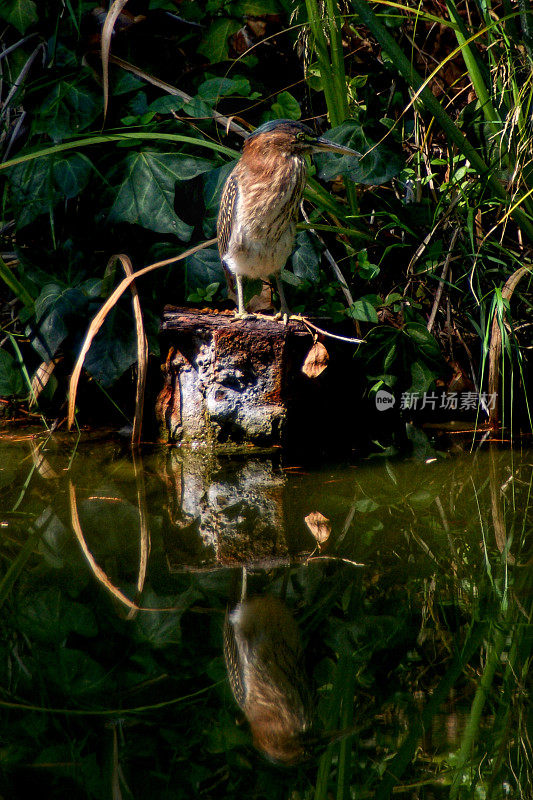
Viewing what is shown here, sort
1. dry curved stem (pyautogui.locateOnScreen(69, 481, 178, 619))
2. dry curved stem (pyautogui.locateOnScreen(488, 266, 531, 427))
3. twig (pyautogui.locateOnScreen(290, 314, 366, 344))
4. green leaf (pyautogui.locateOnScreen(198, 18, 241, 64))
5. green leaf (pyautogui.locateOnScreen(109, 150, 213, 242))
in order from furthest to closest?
green leaf (pyautogui.locateOnScreen(198, 18, 241, 64))
green leaf (pyautogui.locateOnScreen(109, 150, 213, 242))
dry curved stem (pyautogui.locateOnScreen(488, 266, 531, 427))
twig (pyautogui.locateOnScreen(290, 314, 366, 344))
dry curved stem (pyautogui.locateOnScreen(69, 481, 178, 619))

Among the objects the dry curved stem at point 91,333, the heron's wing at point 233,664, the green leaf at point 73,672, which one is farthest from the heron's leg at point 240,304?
the green leaf at point 73,672

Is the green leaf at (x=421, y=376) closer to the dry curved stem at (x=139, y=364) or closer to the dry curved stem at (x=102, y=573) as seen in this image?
the dry curved stem at (x=139, y=364)

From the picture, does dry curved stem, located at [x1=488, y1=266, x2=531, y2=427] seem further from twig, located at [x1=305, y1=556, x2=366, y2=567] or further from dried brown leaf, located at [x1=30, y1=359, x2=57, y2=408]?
dried brown leaf, located at [x1=30, y1=359, x2=57, y2=408]

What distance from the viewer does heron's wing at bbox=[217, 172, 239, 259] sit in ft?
11.7

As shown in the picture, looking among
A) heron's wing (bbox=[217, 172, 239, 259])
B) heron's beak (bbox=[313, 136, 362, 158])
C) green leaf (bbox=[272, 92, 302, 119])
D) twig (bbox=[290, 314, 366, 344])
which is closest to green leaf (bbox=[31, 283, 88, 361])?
heron's wing (bbox=[217, 172, 239, 259])

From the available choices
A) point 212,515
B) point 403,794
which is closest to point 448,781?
point 403,794

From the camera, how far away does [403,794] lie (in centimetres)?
127

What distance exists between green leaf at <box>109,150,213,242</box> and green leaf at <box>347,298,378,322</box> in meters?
0.83

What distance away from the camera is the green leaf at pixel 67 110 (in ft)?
12.8

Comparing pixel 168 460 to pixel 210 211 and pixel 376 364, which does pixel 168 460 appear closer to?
pixel 376 364

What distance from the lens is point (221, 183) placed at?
12.7 feet

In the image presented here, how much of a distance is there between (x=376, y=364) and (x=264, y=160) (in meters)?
1.02

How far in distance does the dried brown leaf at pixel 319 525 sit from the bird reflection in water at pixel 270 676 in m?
0.42

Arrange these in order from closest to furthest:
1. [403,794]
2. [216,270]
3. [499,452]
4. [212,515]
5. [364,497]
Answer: [403,794] → [212,515] → [364,497] → [499,452] → [216,270]
